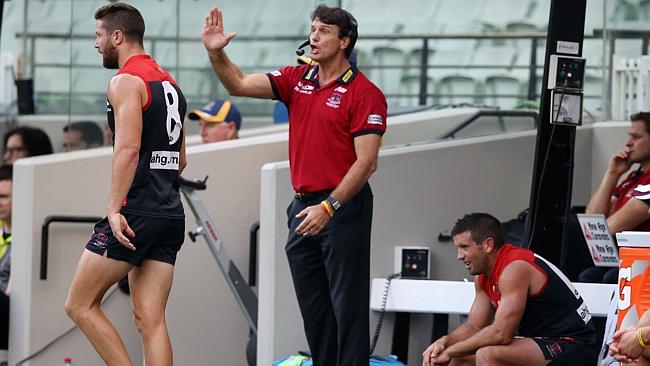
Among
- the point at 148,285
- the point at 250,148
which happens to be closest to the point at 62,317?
the point at 250,148

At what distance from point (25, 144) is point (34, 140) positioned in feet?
0.26

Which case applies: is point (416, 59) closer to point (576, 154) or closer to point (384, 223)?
point (576, 154)

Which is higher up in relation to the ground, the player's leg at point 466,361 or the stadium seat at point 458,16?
the stadium seat at point 458,16

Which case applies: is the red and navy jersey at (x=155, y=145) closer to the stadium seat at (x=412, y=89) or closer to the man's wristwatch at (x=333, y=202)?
the man's wristwatch at (x=333, y=202)

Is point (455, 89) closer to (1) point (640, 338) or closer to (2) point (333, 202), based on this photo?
(2) point (333, 202)

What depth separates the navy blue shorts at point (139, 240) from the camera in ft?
22.4

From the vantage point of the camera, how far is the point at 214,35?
736 cm

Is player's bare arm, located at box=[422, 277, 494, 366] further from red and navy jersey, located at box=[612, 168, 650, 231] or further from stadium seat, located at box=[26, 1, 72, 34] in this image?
stadium seat, located at box=[26, 1, 72, 34]

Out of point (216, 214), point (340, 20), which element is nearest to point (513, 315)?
point (340, 20)

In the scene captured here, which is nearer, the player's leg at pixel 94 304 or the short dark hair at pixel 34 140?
the player's leg at pixel 94 304

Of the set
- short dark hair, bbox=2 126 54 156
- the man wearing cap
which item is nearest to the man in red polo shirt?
the man wearing cap

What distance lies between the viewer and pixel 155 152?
6895mm

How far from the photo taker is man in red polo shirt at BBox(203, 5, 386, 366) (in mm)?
7398

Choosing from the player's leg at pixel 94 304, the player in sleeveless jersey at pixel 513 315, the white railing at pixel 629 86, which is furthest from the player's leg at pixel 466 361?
the white railing at pixel 629 86
